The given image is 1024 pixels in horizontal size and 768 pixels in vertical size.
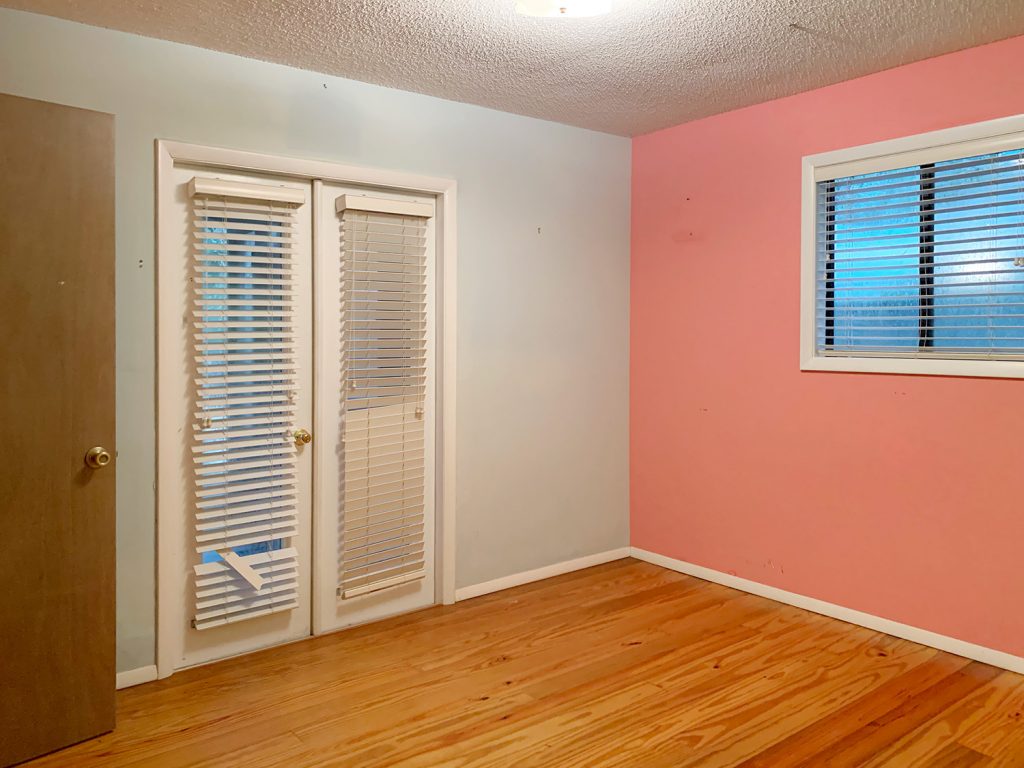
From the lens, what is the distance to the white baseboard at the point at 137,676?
290 cm

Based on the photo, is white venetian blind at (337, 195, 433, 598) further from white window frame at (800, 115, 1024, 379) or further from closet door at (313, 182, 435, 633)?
white window frame at (800, 115, 1024, 379)

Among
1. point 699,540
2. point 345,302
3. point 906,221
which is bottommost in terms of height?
point 699,540

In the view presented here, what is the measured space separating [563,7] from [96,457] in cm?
206

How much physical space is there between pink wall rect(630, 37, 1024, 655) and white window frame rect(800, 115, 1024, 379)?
0.15ft

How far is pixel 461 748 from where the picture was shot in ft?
8.13

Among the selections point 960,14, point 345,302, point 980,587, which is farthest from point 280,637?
point 960,14

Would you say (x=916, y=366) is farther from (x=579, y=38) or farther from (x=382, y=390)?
(x=382, y=390)

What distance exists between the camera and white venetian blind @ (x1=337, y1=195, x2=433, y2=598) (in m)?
3.44

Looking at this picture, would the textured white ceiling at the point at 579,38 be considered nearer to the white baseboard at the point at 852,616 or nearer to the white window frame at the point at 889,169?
the white window frame at the point at 889,169

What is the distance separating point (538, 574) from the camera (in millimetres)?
4148

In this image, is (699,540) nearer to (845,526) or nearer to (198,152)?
(845,526)

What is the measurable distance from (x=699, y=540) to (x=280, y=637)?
7.18 feet

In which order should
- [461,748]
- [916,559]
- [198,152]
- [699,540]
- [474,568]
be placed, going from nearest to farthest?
[461,748] → [198,152] → [916,559] → [474,568] → [699,540]

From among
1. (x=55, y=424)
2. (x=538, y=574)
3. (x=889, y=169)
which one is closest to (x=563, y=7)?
(x=889, y=169)
